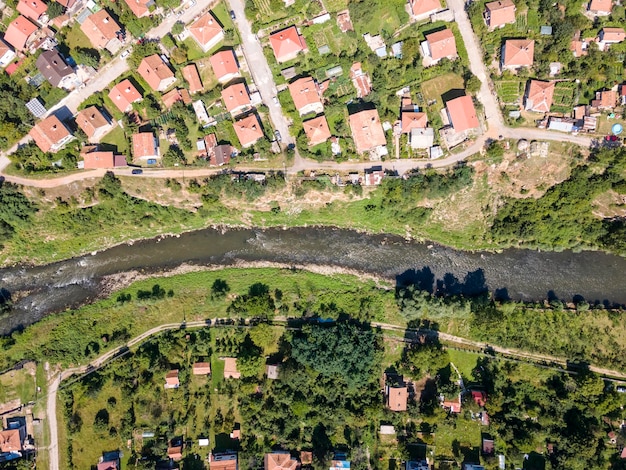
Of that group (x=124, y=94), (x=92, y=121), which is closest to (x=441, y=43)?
(x=124, y=94)

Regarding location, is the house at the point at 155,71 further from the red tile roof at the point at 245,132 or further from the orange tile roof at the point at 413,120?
the orange tile roof at the point at 413,120

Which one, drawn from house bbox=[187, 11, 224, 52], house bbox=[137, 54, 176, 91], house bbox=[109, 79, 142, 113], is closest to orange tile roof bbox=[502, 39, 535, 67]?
house bbox=[187, 11, 224, 52]

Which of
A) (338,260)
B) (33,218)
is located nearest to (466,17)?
(338,260)

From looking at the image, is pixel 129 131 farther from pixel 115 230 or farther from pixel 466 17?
pixel 466 17

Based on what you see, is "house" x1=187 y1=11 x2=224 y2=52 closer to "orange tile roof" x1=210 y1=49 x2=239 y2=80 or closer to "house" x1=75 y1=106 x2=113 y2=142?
"orange tile roof" x1=210 y1=49 x2=239 y2=80

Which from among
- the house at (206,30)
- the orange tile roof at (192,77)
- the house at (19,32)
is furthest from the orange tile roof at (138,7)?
the house at (19,32)
